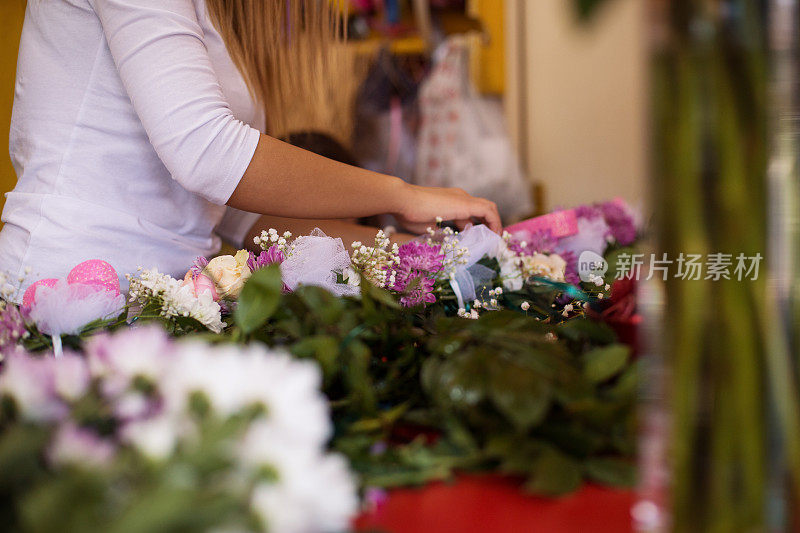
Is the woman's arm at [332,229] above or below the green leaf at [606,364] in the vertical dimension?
above

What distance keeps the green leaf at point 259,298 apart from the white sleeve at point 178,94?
343mm

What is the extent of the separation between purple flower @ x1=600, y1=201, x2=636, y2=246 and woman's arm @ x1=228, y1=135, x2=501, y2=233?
9.6 inches

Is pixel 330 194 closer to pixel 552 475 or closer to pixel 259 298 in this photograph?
pixel 259 298

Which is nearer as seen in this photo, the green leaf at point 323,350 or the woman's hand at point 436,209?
the green leaf at point 323,350

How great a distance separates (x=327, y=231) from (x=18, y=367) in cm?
73

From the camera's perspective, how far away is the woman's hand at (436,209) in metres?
0.85

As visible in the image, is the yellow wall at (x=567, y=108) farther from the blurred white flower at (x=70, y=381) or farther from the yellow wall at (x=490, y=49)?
the blurred white flower at (x=70, y=381)

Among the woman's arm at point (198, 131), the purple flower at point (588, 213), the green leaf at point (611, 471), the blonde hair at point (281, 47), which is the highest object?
the blonde hair at point (281, 47)

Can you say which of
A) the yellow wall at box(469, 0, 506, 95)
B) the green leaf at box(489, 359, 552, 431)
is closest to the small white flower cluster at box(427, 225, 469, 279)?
the green leaf at box(489, 359, 552, 431)

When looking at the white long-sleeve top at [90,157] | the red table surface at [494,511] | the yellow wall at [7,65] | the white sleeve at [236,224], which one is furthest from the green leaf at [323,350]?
the yellow wall at [7,65]

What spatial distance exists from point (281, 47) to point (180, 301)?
60 centimetres

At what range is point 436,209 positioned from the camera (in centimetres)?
87

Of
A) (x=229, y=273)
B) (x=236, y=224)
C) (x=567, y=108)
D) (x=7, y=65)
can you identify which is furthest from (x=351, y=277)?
(x=567, y=108)

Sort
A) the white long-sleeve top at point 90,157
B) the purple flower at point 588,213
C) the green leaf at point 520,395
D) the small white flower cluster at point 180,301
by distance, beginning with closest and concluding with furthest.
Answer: the green leaf at point 520,395, the small white flower cluster at point 180,301, the white long-sleeve top at point 90,157, the purple flower at point 588,213
